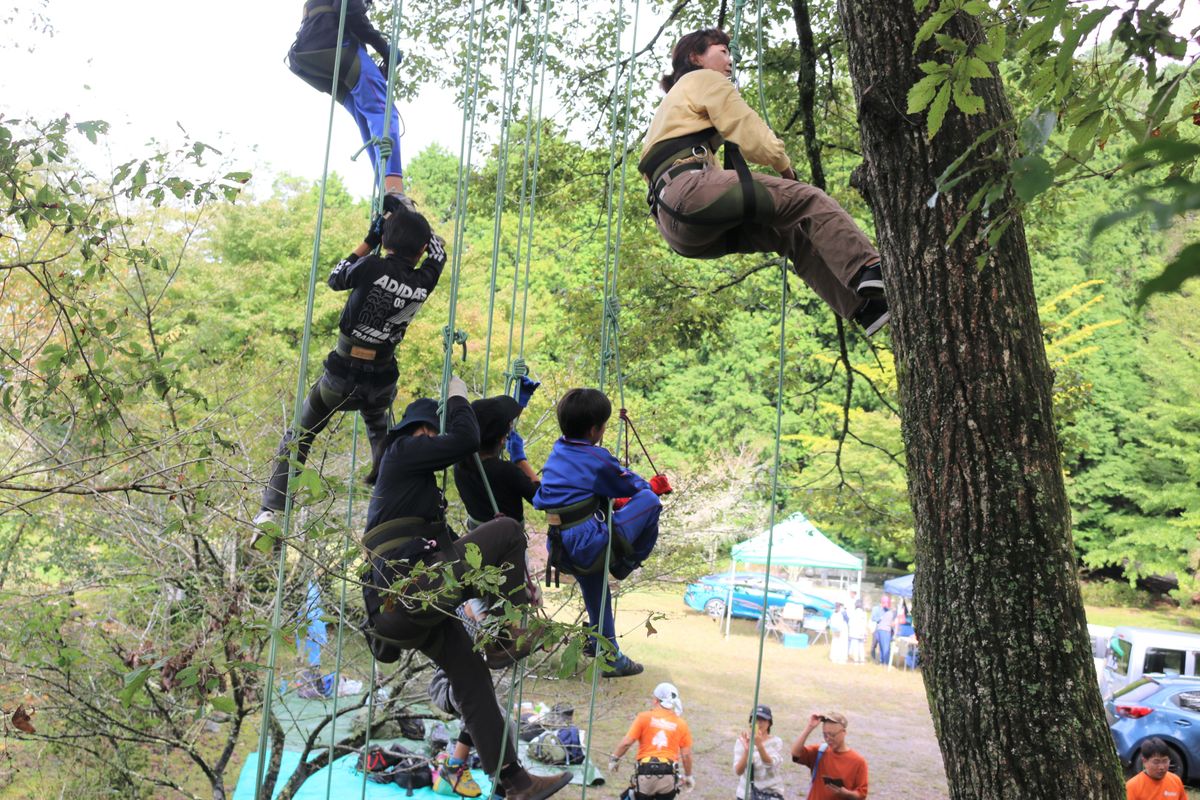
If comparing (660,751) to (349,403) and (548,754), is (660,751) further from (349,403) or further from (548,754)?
(349,403)

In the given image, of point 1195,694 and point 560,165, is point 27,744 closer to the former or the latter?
point 560,165

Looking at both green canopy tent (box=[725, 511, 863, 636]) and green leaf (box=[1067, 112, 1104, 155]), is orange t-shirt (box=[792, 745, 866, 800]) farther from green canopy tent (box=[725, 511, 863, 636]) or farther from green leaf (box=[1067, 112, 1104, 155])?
green canopy tent (box=[725, 511, 863, 636])

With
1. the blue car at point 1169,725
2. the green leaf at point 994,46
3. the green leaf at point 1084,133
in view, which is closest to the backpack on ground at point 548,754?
the blue car at point 1169,725

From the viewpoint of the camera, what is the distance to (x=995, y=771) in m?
2.38

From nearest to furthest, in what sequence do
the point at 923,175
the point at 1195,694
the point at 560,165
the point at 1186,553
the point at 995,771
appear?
the point at 995,771 → the point at 923,175 → the point at 560,165 → the point at 1195,694 → the point at 1186,553

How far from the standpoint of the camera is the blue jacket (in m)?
3.71

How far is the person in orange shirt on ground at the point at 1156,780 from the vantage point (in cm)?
680

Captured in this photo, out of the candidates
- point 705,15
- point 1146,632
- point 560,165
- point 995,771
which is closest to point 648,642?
point 1146,632

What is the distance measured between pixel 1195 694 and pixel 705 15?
28.1ft

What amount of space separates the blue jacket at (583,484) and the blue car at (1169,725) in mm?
9389

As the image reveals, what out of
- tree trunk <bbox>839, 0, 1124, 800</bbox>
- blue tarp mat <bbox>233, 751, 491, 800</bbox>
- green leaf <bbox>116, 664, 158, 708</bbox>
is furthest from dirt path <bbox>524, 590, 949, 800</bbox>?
tree trunk <bbox>839, 0, 1124, 800</bbox>

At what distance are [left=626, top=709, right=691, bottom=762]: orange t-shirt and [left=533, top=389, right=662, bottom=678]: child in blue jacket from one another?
12.1ft

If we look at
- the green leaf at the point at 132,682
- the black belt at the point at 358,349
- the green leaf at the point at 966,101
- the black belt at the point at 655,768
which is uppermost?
the green leaf at the point at 966,101

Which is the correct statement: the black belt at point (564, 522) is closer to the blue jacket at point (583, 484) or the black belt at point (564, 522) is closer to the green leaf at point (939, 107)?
the blue jacket at point (583, 484)
